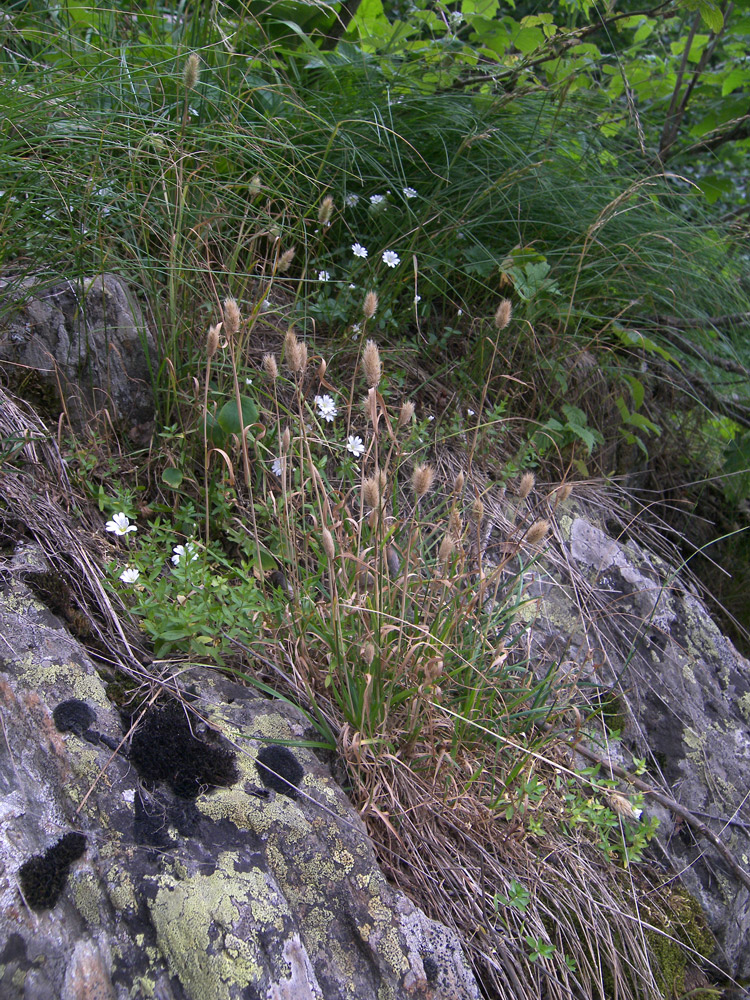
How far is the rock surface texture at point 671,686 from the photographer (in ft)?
6.19

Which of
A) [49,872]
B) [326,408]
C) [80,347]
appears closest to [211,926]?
[49,872]

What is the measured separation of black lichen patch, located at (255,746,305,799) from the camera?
1.31 meters

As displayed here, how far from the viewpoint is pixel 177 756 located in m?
1.27

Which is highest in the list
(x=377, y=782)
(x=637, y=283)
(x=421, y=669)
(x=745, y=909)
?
(x=637, y=283)

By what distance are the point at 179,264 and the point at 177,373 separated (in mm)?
303

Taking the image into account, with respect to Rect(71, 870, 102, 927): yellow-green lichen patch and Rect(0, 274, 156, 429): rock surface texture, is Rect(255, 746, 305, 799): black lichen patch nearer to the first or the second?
Rect(71, 870, 102, 927): yellow-green lichen patch

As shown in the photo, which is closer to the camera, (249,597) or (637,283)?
(249,597)

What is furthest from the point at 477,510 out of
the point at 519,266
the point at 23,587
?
the point at 519,266

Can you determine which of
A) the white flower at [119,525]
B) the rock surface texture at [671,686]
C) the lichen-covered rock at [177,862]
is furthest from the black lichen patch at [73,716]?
the rock surface texture at [671,686]

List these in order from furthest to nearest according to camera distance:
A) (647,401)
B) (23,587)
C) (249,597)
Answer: (647,401) → (249,597) → (23,587)

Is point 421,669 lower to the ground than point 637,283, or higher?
lower

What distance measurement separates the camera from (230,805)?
1.24m

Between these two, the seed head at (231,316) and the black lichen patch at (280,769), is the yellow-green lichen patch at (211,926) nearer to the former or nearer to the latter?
the black lichen patch at (280,769)

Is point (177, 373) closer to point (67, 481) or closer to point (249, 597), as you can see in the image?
point (67, 481)
